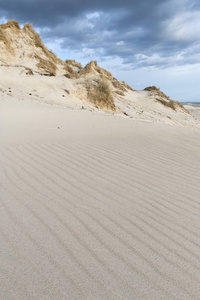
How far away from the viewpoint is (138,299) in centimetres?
147

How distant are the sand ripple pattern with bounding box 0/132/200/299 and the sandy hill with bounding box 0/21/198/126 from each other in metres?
6.86

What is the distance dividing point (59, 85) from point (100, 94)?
6.57 ft

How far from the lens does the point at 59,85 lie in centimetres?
1132

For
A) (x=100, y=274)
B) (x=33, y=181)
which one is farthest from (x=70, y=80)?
(x=100, y=274)

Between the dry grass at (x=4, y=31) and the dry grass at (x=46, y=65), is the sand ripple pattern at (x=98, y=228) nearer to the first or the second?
the dry grass at (x=46, y=65)

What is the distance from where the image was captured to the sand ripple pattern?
1567 millimetres

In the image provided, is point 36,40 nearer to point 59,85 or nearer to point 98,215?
point 59,85

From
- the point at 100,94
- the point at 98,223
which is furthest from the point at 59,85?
the point at 98,223

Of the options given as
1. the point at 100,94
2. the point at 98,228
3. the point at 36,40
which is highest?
the point at 36,40

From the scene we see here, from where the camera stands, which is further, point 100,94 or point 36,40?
point 36,40

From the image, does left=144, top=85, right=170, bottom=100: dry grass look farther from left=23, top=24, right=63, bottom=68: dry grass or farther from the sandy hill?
left=23, top=24, right=63, bottom=68: dry grass

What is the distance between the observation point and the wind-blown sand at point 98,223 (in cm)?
158

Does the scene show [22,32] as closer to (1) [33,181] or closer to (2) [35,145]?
(2) [35,145]

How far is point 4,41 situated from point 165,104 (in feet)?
35.3
